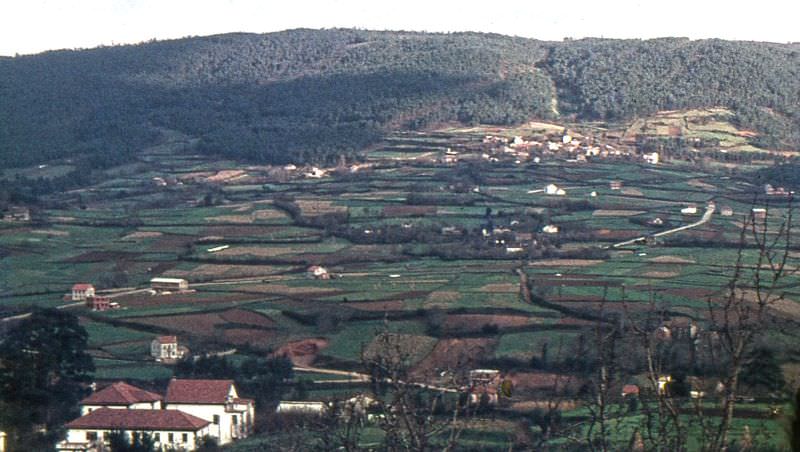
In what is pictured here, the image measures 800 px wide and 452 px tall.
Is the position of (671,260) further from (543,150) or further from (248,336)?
(543,150)

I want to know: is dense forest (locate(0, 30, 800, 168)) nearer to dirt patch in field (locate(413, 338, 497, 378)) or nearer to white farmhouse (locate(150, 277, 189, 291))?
white farmhouse (locate(150, 277, 189, 291))

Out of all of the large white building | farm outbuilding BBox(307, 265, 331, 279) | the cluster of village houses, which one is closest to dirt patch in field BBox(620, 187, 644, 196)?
the cluster of village houses

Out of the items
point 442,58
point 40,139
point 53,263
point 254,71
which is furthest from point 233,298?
point 254,71

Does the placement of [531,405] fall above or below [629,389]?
below

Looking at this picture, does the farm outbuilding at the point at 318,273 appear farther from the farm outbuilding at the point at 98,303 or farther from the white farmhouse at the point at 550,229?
the white farmhouse at the point at 550,229

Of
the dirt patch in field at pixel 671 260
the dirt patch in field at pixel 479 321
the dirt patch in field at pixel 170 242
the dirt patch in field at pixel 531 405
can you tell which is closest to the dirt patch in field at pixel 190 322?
the dirt patch in field at pixel 479 321

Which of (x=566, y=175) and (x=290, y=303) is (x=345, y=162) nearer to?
(x=566, y=175)

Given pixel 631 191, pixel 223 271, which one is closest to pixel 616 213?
pixel 631 191
